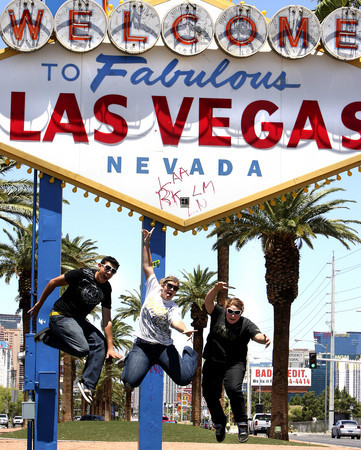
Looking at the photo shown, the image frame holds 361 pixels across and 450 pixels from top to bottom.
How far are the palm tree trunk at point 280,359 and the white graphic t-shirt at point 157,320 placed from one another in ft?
66.3

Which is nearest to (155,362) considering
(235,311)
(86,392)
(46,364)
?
(86,392)

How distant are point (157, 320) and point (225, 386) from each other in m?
1.24

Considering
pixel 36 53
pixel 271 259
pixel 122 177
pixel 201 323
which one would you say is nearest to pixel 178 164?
pixel 122 177

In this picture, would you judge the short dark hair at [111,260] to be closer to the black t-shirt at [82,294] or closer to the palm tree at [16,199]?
the black t-shirt at [82,294]

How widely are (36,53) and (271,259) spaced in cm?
1959

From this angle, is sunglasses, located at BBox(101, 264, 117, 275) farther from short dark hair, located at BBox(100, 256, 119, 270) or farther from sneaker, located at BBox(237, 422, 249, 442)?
sneaker, located at BBox(237, 422, 249, 442)

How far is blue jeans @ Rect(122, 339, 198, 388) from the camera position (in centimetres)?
1062

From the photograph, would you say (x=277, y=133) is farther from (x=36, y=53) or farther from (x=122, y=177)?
(x=36, y=53)

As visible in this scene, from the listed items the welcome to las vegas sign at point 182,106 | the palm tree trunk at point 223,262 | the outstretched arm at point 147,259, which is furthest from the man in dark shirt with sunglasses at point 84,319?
the palm tree trunk at point 223,262

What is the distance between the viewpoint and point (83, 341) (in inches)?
412

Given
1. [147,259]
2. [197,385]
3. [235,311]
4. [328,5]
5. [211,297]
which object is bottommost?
[197,385]

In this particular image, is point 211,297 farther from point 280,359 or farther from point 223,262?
point 223,262

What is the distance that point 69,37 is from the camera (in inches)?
514

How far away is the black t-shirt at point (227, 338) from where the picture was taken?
423 inches
